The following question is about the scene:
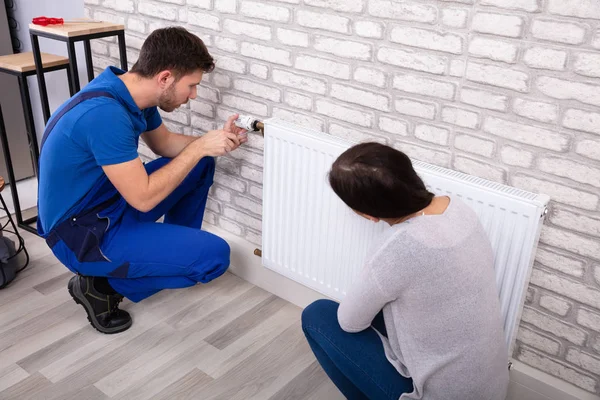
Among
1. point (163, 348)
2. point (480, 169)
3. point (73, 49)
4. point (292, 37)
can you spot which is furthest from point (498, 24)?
point (73, 49)

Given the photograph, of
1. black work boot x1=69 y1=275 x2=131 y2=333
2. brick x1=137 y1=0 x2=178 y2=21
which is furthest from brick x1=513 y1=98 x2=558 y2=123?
black work boot x1=69 y1=275 x2=131 y2=333

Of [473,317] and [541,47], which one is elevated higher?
[541,47]

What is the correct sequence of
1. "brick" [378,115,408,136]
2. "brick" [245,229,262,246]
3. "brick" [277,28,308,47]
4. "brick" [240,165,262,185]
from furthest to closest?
"brick" [245,229,262,246], "brick" [240,165,262,185], "brick" [277,28,308,47], "brick" [378,115,408,136]

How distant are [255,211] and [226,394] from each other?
0.74m

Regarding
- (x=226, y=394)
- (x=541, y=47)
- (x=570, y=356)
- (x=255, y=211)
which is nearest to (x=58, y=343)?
(x=226, y=394)

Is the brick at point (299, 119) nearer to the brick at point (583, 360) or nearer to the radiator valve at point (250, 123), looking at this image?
the radiator valve at point (250, 123)

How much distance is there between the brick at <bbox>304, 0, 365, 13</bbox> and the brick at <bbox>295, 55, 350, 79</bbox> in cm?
16

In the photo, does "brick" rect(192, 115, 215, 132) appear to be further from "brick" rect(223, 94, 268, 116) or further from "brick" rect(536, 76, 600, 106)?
"brick" rect(536, 76, 600, 106)

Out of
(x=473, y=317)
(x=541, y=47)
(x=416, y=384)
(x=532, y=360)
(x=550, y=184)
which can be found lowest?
(x=532, y=360)

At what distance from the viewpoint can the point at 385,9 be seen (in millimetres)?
1724

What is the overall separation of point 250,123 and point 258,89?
0.50ft

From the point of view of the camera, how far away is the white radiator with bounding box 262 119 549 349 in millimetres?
1572

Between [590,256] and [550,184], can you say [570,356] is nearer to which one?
[590,256]

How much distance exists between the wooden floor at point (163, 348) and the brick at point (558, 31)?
3.90 feet
